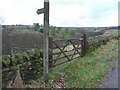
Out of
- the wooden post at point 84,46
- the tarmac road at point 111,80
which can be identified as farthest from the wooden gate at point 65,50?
the tarmac road at point 111,80

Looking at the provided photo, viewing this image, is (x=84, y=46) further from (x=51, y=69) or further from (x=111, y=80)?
(x=111, y=80)

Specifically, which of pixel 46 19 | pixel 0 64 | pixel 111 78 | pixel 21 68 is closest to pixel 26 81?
pixel 21 68

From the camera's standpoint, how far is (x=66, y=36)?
14453 millimetres

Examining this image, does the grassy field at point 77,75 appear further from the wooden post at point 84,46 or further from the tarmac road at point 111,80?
the wooden post at point 84,46

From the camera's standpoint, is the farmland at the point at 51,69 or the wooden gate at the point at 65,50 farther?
the wooden gate at the point at 65,50

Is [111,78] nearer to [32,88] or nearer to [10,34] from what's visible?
[32,88]

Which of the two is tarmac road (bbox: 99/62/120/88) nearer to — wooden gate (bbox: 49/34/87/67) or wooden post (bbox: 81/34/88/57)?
wooden gate (bbox: 49/34/87/67)

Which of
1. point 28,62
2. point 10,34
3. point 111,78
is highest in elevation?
point 10,34

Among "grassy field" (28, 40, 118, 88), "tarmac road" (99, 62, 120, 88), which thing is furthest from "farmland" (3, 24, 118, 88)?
"tarmac road" (99, 62, 120, 88)

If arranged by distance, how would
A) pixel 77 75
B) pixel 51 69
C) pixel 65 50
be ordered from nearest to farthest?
pixel 77 75, pixel 51 69, pixel 65 50

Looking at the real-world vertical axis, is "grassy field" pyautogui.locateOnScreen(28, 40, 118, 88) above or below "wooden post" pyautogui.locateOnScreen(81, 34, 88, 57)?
below

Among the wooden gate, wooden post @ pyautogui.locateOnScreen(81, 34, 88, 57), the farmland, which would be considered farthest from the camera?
wooden post @ pyautogui.locateOnScreen(81, 34, 88, 57)

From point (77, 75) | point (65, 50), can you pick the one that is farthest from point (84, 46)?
point (77, 75)

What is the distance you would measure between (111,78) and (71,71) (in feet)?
4.61
